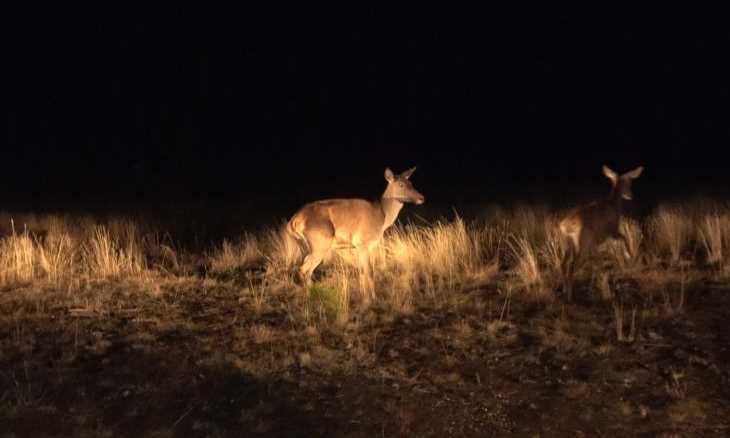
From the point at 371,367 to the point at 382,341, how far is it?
2.58 feet

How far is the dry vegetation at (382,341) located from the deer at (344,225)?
0.36 meters

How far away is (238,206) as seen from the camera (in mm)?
23453

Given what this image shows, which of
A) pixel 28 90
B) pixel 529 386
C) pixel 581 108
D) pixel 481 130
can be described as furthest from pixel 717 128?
pixel 28 90

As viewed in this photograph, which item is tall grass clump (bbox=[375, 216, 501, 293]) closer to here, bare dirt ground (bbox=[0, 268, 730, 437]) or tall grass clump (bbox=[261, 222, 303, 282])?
bare dirt ground (bbox=[0, 268, 730, 437])

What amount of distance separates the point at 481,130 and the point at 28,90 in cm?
3464

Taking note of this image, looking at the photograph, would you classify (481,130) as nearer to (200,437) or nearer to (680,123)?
(680,123)

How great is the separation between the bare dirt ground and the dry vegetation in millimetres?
22

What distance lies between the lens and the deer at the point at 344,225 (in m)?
A: 11.2

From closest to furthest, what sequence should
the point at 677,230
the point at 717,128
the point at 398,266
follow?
the point at 398,266, the point at 677,230, the point at 717,128

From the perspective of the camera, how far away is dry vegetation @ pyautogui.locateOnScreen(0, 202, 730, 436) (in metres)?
6.96

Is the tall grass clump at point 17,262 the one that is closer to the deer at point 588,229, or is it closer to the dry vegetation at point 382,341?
the dry vegetation at point 382,341

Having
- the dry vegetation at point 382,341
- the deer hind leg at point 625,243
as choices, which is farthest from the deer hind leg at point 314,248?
the deer hind leg at point 625,243

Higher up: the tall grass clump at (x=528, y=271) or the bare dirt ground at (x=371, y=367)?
the tall grass clump at (x=528, y=271)

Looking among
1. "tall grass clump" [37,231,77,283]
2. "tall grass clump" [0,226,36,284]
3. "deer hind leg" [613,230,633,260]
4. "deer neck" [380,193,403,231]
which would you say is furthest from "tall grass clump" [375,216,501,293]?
"tall grass clump" [0,226,36,284]
